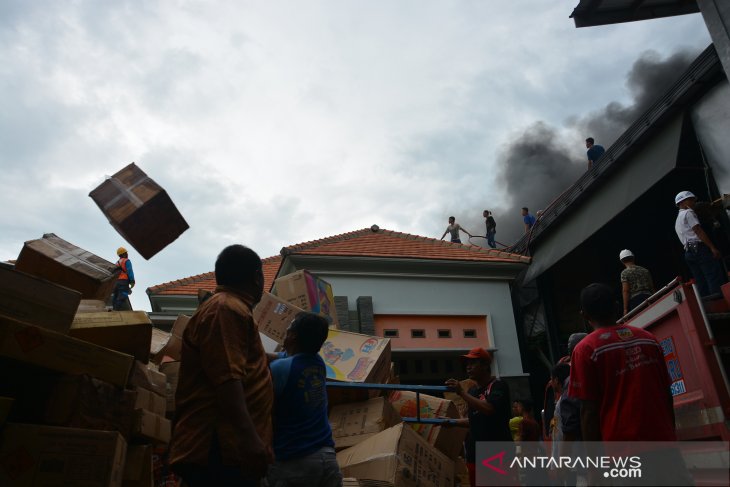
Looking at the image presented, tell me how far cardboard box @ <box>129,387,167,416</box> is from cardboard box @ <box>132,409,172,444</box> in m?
0.05

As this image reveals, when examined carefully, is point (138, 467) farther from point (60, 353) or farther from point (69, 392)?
point (60, 353)

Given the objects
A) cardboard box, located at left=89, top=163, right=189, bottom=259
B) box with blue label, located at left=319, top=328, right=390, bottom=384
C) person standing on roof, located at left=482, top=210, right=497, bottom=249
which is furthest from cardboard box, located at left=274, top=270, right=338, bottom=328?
person standing on roof, located at left=482, top=210, right=497, bottom=249

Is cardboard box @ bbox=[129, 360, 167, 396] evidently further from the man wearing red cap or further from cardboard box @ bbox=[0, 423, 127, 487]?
the man wearing red cap

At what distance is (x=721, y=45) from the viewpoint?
298 inches

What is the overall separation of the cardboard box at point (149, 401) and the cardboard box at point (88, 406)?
0.12m

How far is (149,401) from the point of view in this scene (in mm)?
3924

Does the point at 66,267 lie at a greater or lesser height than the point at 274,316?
lesser

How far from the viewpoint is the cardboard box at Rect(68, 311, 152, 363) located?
3.68 m

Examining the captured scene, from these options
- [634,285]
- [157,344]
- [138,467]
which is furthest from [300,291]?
[634,285]

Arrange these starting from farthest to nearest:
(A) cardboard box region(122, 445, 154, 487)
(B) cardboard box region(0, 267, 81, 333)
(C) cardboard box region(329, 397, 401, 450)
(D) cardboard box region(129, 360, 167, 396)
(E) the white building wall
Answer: (E) the white building wall < (C) cardboard box region(329, 397, 401, 450) < (D) cardboard box region(129, 360, 167, 396) < (A) cardboard box region(122, 445, 154, 487) < (B) cardboard box region(0, 267, 81, 333)

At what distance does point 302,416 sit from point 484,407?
167 cm

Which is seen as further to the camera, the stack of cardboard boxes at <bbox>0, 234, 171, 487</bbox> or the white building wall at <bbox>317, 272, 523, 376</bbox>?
the white building wall at <bbox>317, 272, 523, 376</bbox>

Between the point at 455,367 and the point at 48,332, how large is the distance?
11.3 meters

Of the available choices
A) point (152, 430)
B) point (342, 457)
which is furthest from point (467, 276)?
point (152, 430)
